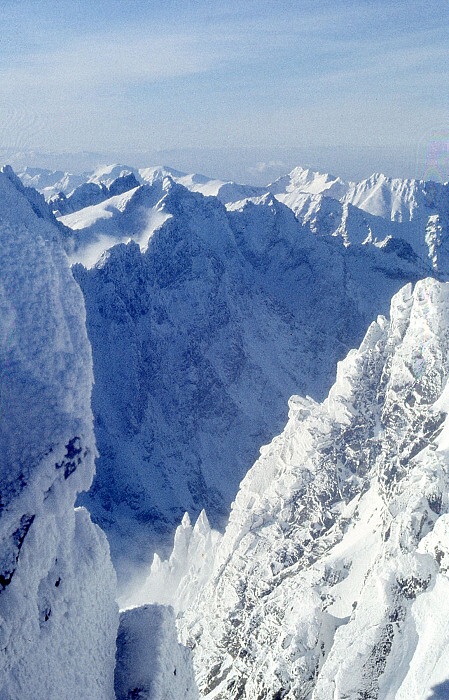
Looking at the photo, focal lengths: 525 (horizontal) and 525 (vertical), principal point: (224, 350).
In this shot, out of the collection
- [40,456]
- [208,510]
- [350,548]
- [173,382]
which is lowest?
[208,510]

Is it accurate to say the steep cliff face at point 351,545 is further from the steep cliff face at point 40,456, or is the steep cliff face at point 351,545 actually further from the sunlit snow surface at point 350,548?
the steep cliff face at point 40,456

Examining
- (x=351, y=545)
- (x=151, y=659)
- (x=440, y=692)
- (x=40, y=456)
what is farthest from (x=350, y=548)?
(x=40, y=456)

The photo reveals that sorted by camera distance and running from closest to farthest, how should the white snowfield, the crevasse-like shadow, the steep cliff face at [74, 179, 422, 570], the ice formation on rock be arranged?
the white snowfield → the ice formation on rock → the crevasse-like shadow → the steep cliff face at [74, 179, 422, 570]

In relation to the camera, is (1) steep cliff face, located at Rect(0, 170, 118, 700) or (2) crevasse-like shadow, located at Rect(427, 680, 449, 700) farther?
(2) crevasse-like shadow, located at Rect(427, 680, 449, 700)

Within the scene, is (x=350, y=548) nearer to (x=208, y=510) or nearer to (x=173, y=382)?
(x=208, y=510)

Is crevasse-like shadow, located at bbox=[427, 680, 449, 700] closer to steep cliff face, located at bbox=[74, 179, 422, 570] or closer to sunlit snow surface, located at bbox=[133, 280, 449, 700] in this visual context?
sunlit snow surface, located at bbox=[133, 280, 449, 700]

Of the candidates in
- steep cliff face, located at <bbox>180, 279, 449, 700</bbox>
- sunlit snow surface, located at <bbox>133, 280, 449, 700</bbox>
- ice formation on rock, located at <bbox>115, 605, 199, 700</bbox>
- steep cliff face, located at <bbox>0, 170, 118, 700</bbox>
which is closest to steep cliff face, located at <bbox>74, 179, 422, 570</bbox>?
sunlit snow surface, located at <bbox>133, 280, 449, 700</bbox>
